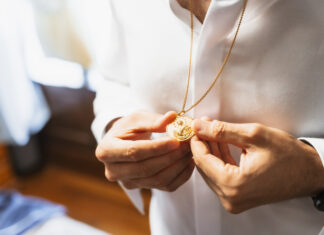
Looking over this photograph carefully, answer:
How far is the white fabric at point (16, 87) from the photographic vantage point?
1571 millimetres

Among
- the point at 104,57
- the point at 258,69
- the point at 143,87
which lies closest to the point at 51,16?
the point at 104,57

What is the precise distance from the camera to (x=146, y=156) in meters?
0.57

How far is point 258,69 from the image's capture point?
54 centimetres

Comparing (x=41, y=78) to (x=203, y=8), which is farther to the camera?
(x=41, y=78)

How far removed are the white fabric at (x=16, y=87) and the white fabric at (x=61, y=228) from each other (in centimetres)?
106

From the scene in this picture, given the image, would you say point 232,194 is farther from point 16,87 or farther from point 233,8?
point 16,87

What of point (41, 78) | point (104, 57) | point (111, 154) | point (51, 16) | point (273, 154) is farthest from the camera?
point (41, 78)

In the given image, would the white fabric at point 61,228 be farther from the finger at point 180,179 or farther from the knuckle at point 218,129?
the knuckle at point 218,129

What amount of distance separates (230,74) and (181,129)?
0.13m

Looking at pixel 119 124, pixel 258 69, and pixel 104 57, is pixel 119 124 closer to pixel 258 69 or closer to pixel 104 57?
pixel 104 57

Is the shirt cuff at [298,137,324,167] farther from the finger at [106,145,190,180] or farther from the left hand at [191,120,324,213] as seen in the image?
the finger at [106,145,190,180]

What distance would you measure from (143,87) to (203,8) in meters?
0.21

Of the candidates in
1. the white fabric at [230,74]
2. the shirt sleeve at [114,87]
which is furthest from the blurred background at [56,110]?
the white fabric at [230,74]

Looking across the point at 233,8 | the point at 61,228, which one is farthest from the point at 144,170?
the point at 61,228
